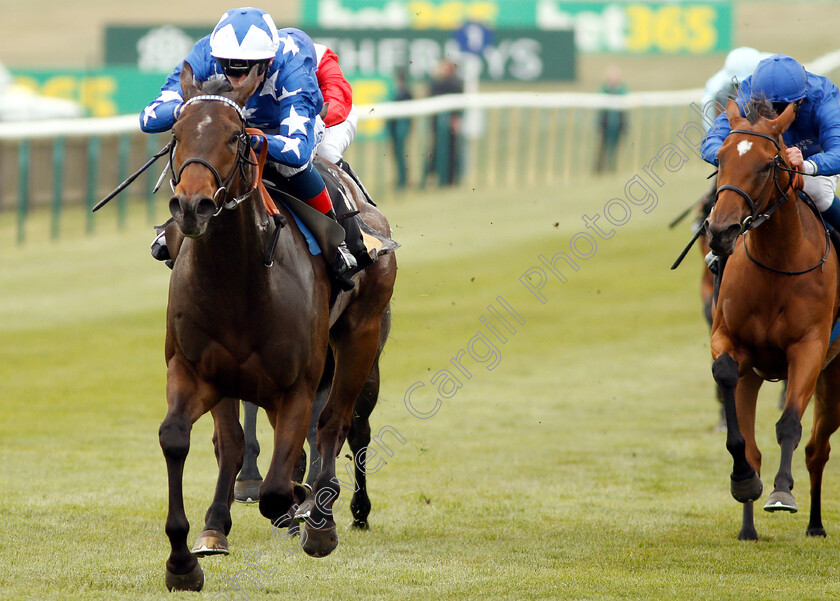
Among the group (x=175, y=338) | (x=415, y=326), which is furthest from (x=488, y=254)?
(x=175, y=338)

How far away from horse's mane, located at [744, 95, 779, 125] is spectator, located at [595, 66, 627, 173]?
49.9ft

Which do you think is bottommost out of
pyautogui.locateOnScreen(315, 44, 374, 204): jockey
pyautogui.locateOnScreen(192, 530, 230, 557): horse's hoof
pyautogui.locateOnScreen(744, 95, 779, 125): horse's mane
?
pyautogui.locateOnScreen(192, 530, 230, 557): horse's hoof

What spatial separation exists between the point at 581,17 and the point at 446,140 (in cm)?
1115

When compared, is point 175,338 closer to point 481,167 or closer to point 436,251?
point 436,251

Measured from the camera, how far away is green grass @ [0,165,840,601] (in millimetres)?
5219

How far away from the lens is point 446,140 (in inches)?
746

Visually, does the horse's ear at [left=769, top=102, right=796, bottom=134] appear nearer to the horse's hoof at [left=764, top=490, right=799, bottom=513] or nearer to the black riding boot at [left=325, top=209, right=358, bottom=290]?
the horse's hoof at [left=764, top=490, right=799, bottom=513]

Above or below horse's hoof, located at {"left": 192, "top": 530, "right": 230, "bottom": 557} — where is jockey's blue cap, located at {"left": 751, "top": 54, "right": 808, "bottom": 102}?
above

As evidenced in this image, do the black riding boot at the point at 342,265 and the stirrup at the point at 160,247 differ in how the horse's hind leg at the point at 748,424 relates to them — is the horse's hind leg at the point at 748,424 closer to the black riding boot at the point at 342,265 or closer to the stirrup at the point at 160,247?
the black riding boot at the point at 342,265

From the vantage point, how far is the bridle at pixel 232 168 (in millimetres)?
4234

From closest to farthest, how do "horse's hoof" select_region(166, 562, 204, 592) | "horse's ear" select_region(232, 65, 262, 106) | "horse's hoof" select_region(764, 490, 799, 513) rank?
"horse's ear" select_region(232, 65, 262, 106)
"horse's hoof" select_region(166, 562, 204, 592)
"horse's hoof" select_region(764, 490, 799, 513)

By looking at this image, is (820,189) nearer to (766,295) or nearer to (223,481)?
(766,295)

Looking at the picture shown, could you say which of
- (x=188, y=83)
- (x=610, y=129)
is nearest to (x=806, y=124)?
(x=188, y=83)

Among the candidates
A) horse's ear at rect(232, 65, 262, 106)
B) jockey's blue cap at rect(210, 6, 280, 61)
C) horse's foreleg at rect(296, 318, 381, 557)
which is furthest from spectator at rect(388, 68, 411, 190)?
horse's ear at rect(232, 65, 262, 106)
